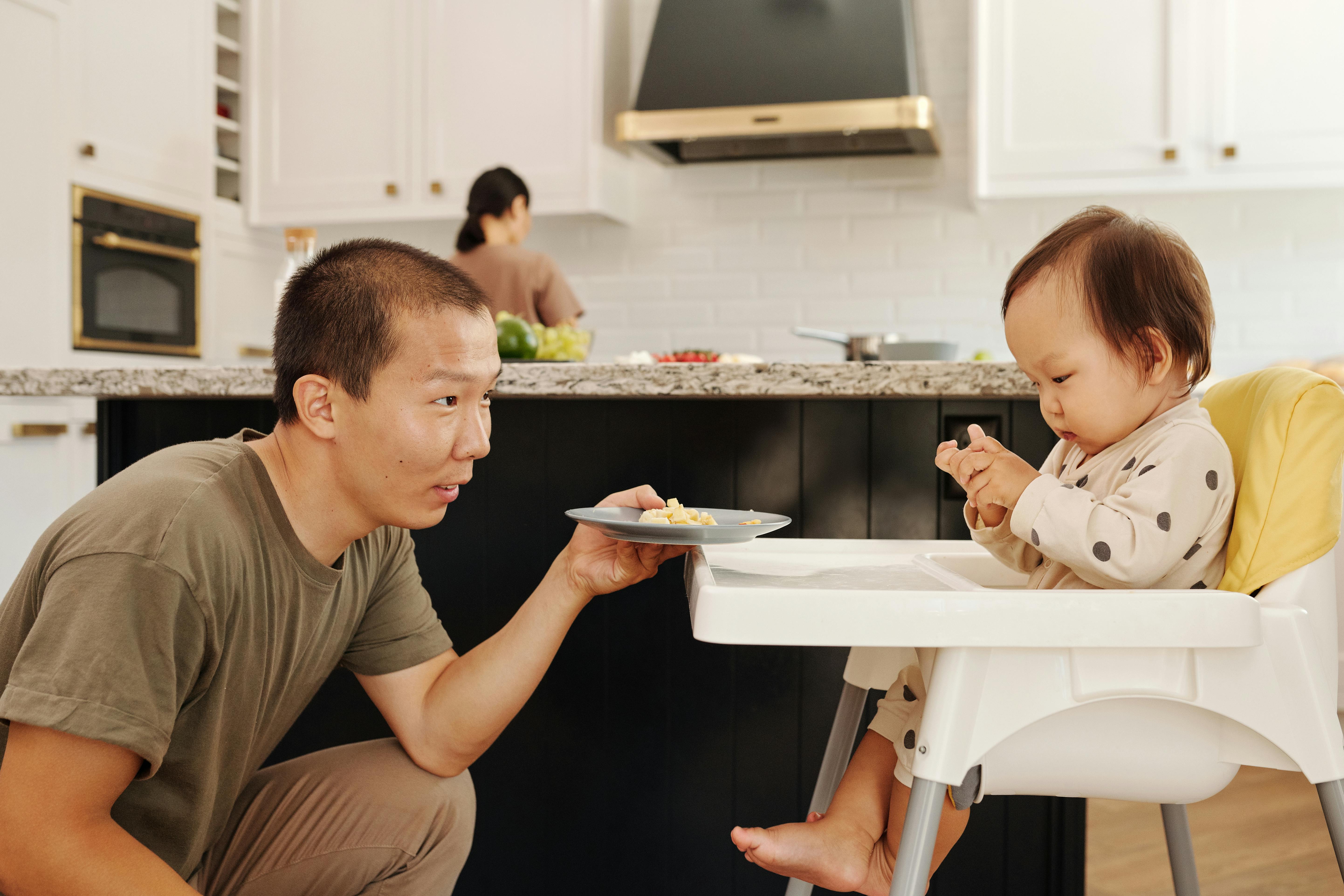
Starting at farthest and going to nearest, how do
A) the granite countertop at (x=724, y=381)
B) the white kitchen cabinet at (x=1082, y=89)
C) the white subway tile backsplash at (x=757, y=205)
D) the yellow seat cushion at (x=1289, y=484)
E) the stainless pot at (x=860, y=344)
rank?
the white subway tile backsplash at (x=757, y=205), the white kitchen cabinet at (x=1082, y=89), the stainless pot at (x=860, y=344), the granite countertop at (x=724, y=381), the yellow seat cushion at (x=1289, y=484)

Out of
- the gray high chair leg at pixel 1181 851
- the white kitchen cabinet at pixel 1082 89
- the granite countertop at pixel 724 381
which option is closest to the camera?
the gray high chair leg at pixel 1181 851

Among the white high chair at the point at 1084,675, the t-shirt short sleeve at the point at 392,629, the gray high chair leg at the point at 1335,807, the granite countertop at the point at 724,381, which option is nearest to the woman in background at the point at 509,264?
the granite countertop at the point at 724,381

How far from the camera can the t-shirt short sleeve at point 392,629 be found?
119 cm

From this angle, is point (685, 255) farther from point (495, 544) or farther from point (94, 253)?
point (495, 544)

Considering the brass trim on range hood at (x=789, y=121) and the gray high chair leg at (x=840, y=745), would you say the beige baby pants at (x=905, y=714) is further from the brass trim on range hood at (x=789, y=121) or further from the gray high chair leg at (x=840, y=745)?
the brass trim on range hood at (x=789, y=121)

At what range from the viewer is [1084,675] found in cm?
74

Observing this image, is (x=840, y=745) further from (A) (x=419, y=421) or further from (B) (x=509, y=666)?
(A) (x=419, y=421)

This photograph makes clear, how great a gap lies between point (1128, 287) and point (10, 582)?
320cm

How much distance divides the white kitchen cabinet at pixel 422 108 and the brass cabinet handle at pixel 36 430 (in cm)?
115

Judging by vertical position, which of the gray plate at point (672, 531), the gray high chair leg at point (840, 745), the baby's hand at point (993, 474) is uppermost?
the baby's hand at point (993, 474)

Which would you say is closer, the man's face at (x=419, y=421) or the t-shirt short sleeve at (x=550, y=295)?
the man's face at (x=419, y=421)

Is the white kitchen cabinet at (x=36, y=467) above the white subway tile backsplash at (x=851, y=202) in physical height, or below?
below

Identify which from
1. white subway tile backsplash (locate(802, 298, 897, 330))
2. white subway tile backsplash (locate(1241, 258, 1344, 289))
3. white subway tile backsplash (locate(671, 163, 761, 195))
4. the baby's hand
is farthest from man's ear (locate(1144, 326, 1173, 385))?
white subway tile backsplash (locate(671, 163, 761, 195))

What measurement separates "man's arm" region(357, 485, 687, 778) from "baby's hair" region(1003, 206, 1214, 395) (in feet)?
1.57
